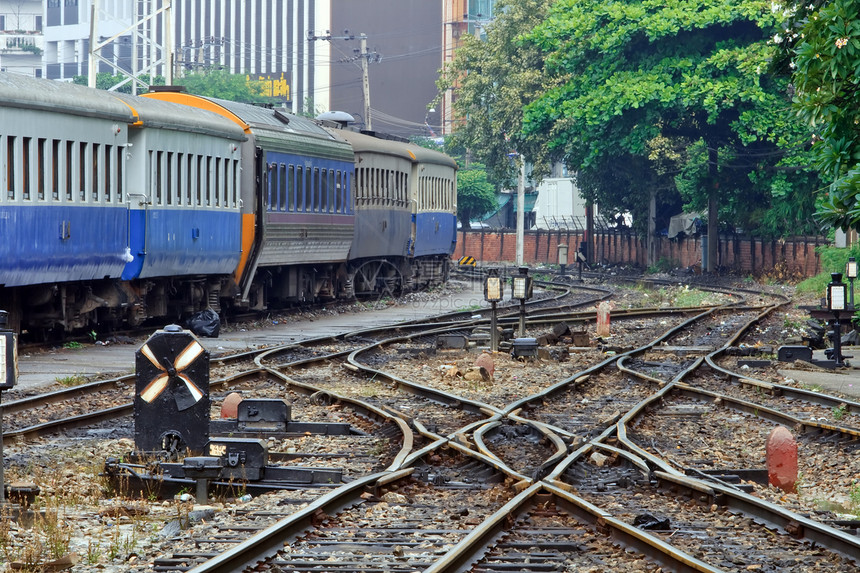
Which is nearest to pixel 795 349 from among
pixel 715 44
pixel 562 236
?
pixel 715 44

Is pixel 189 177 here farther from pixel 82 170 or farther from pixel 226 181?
pixel 82 170

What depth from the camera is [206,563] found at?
631 cm

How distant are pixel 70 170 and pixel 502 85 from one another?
4206cm

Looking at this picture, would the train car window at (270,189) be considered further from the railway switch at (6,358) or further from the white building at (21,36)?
the white building at (21,36)

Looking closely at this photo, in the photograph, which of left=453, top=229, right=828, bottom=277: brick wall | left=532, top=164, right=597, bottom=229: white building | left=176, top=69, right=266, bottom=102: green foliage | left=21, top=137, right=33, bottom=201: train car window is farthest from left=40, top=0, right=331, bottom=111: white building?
left=21, top=137, right=33, bottom=201: train car window

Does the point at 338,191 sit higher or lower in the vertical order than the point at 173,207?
higher

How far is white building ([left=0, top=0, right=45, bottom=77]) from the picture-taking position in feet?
382

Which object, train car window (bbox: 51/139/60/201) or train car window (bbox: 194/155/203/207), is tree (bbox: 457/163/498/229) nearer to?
train car window (bbox: 194/155/203/207)

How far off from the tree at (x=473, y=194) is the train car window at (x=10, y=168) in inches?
2292

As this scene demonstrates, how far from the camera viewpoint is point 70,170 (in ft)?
60.6

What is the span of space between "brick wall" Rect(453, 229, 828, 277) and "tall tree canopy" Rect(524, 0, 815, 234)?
1334 millimetres

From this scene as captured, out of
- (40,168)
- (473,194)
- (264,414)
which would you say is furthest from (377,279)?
(473,194)

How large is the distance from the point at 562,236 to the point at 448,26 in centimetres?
3334

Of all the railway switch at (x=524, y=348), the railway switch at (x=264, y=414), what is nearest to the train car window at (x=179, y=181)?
the railway switch at (x=524, y=348)
